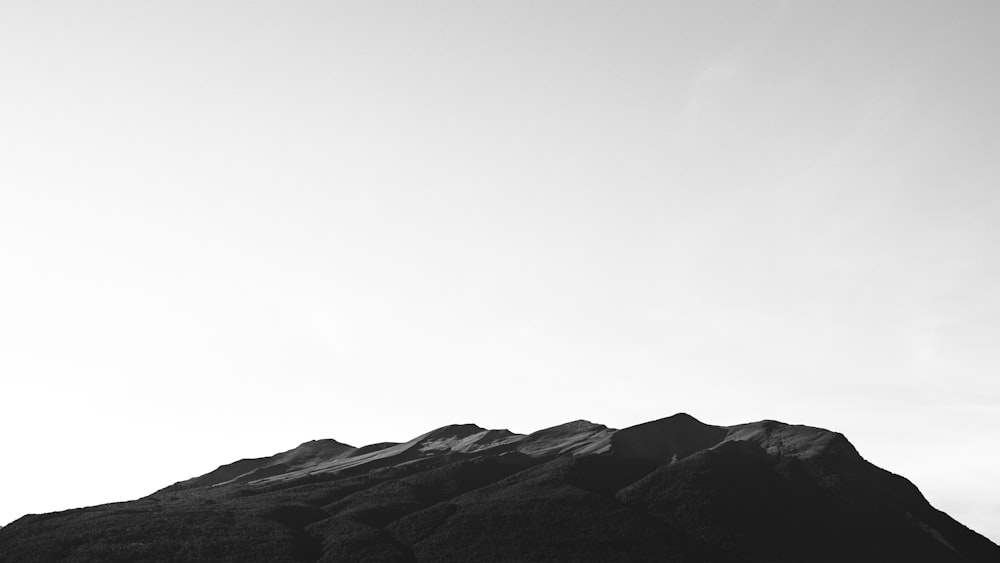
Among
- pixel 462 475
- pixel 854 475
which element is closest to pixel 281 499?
pixel 462 475

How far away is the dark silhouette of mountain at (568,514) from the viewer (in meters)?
85.8

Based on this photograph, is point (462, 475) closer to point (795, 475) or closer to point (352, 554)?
point (352, 554)

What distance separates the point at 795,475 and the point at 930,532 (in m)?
17.3

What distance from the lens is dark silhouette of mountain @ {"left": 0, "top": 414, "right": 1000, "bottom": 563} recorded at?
85.8 m

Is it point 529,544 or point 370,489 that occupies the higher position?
point 370,489

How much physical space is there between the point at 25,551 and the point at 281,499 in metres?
32.0

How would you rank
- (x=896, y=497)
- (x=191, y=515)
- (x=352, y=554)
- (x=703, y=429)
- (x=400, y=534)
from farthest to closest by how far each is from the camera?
(x=703, y=429)
(x=896, y=497)
(x=191, y=515)
(x=400, y=534)
(x=352, y=554)

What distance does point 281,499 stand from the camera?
4331 inches

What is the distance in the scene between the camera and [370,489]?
368ft

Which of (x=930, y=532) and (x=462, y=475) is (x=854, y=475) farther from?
(x=462, y=475)

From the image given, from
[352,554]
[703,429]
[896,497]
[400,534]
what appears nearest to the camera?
[352,554]

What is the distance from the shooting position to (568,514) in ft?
304

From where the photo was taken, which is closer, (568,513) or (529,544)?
(529,544)

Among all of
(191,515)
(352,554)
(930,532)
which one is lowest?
(930,532)
